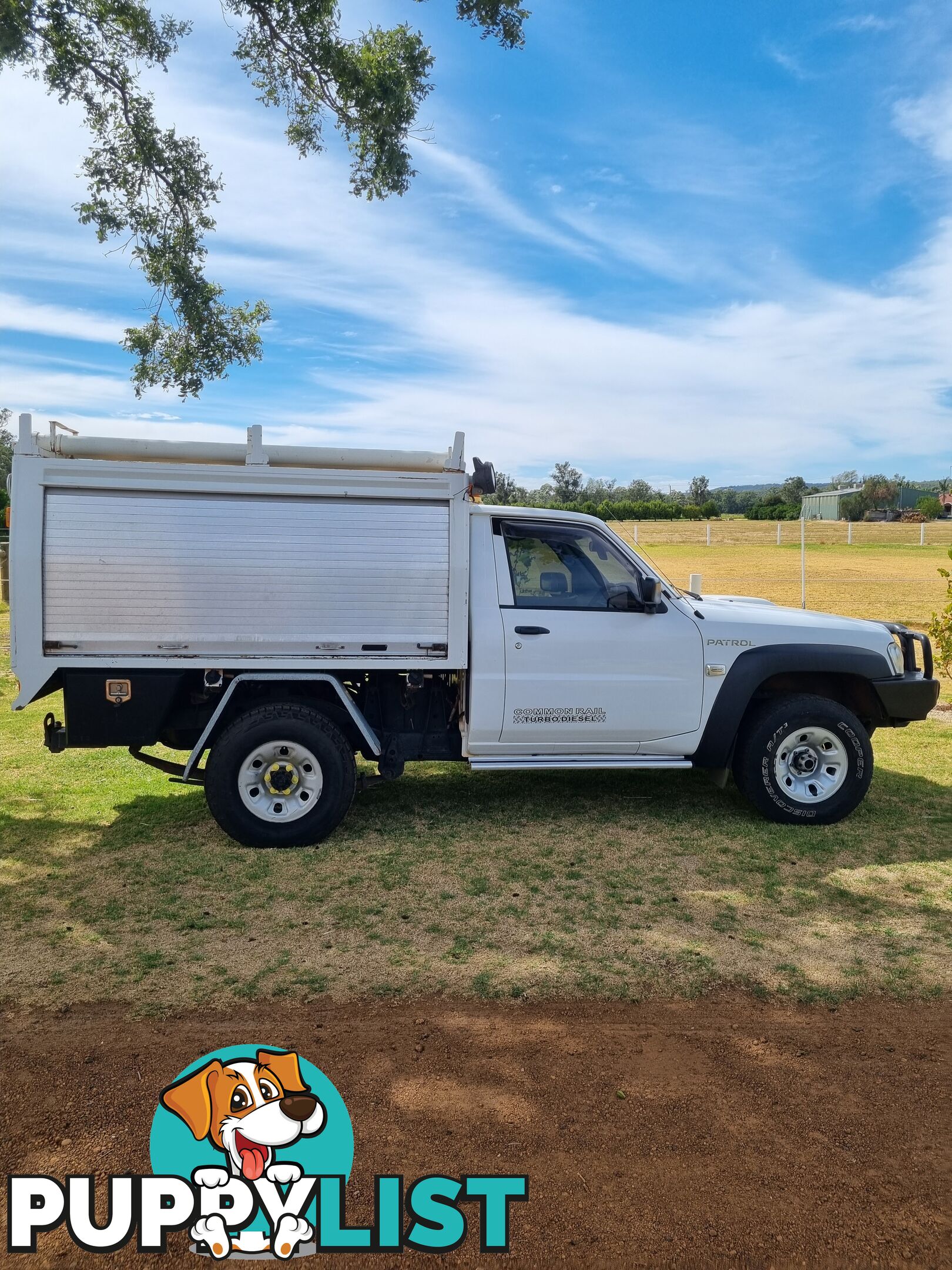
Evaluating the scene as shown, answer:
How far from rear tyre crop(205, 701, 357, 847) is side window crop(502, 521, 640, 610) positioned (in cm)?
159

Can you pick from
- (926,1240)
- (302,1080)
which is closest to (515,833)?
(302,1080)

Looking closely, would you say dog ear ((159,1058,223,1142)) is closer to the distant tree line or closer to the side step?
the side step

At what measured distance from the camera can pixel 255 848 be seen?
5.91m

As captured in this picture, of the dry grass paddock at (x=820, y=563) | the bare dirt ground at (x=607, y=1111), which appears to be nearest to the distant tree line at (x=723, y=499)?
the dry grass paddock at (x=820, y=563)

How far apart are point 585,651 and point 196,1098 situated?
3.71 metres

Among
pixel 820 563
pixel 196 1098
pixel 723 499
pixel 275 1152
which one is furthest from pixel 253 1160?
pixel 723 499

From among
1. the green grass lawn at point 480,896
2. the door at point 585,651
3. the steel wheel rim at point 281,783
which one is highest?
the door at point 585,651

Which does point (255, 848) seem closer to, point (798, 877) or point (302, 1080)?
point (302, 1080)

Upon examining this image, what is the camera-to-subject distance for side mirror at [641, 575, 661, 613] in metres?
6.13

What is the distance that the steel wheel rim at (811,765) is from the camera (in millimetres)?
6340

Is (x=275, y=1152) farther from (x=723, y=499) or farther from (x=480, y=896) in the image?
(x=723, y=499)

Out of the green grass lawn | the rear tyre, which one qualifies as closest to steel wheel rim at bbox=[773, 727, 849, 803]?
the green grass lawn

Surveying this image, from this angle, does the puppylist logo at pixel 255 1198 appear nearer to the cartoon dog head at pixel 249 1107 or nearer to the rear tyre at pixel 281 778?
the cartoon dog head at pixel 249 1107

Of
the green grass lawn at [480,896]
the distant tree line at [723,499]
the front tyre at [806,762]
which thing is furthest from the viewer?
the distant tree line at [723,499]
